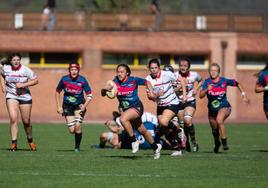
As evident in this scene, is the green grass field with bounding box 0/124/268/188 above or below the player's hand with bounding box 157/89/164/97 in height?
below

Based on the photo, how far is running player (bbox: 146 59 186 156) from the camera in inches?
685

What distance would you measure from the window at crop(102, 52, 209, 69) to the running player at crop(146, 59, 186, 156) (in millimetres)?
21959

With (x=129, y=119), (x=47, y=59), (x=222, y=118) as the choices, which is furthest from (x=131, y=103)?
(x=47, y=59)

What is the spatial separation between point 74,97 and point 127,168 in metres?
4.34

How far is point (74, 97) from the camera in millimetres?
18797

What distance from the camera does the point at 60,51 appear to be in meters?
39.3

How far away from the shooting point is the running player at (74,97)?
18.7m

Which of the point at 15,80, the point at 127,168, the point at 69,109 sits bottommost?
the point at 127,168

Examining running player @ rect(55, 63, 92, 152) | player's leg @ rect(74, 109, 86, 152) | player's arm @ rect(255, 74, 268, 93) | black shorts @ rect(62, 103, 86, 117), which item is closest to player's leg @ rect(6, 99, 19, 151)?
running player @ rect(55, 63, 92, 152)

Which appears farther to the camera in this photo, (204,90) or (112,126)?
(112,126)

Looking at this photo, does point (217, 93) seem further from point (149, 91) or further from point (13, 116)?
point (13, 116)

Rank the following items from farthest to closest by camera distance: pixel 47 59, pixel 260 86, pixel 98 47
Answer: pixel 47 59, pixel 98 47, pixel 260 86

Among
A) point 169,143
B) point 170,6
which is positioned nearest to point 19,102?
point 169,143

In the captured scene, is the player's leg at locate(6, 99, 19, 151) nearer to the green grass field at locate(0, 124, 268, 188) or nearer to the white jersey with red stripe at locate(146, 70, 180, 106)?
the green grass field at locate(0, 124, 268, 188)
